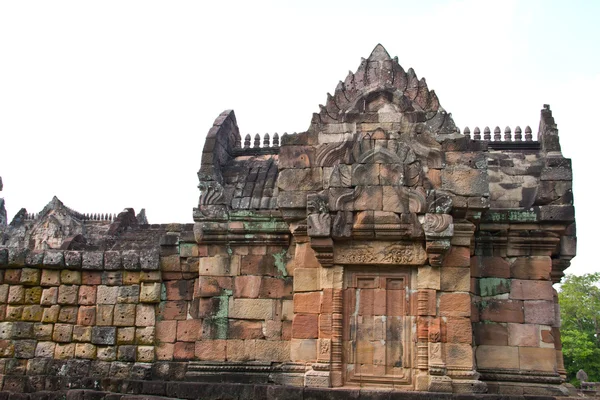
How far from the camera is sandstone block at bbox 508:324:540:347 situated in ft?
31.4

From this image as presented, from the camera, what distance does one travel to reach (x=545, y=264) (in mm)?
9789

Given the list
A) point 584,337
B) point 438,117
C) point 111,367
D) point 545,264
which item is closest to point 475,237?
point 545,264

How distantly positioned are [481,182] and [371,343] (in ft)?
9.10

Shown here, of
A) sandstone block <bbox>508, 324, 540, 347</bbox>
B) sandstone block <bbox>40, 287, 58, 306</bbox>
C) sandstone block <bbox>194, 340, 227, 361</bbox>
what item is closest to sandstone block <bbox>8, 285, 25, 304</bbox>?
sandstone block <bbox>40, 287, 58, 306</bbox>

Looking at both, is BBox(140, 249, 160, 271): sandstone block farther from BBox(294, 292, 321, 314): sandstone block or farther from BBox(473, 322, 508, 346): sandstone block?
BBox(473, 322, 508, 346): sandstone block

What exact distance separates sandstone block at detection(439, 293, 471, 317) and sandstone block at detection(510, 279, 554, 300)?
48.9 inches

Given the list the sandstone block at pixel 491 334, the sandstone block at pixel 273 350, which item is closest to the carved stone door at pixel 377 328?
the sandstone block at pixel 273 350

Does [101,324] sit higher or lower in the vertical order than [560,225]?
lower

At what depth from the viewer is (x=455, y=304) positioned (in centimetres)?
888

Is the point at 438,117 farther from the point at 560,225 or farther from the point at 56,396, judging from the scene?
the point at 56,396

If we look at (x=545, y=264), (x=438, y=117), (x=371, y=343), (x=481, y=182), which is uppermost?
(x=438, y=117)

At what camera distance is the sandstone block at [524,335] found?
9.56 metres

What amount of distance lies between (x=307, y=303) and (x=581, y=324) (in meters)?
37.4

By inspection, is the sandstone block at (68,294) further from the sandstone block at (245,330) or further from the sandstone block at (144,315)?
the sandstone block at (245,330)
